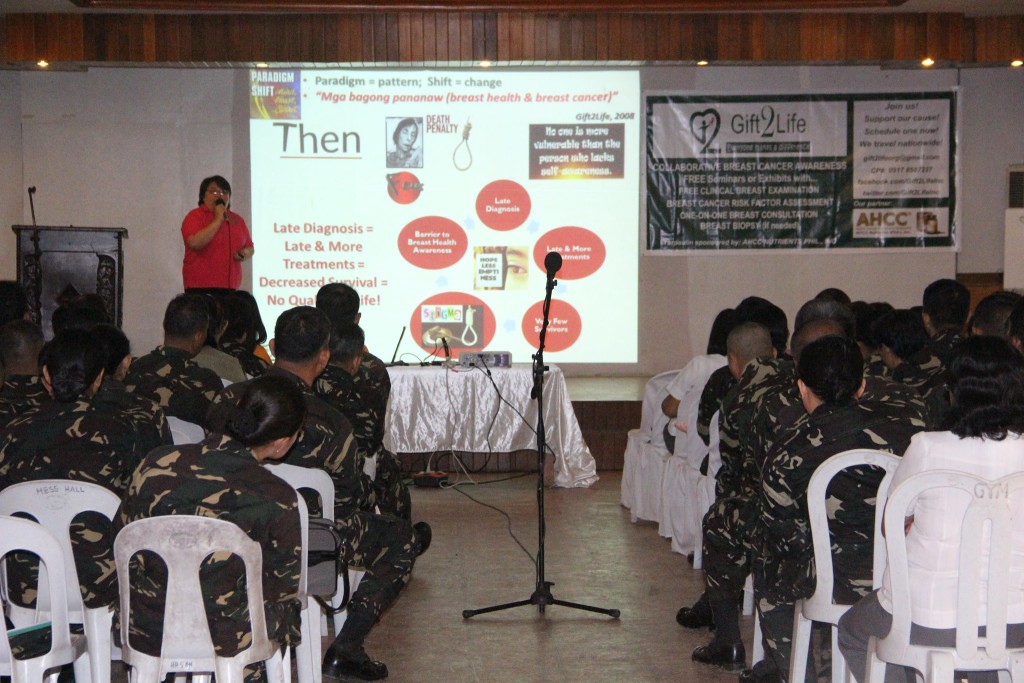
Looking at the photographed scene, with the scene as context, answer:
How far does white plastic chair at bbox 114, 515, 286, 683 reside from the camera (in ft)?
7.07

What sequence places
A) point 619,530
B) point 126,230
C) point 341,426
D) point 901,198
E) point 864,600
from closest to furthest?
point 864,600
point 341,426
point 619,530
point 126,230
point 901,198

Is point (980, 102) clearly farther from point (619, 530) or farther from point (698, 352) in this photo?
point (619, 530)

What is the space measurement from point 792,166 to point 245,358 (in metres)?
5.28

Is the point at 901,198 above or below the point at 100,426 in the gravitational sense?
above

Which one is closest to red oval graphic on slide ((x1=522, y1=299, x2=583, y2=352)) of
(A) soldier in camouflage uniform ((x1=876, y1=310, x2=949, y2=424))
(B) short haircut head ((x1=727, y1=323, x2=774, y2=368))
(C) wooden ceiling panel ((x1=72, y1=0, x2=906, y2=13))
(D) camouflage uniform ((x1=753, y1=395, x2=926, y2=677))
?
(C) wooden ceiling panel ((x1=72, y1=0, x2=906, y2=13))

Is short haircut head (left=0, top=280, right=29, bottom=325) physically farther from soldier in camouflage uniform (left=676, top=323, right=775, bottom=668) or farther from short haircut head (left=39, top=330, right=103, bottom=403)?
soldier in camouflage uniform (left=676, top=323, right=775, bottom=668)

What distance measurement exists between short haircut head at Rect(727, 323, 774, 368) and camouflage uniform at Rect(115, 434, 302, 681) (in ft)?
6.77

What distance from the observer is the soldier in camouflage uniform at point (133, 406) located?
286cm

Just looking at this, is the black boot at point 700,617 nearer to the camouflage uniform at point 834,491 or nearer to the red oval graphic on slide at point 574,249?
the camouflage uniform at point 834,491

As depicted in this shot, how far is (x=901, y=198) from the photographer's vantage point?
27.7 ft

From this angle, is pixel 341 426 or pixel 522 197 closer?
pixel 341 426

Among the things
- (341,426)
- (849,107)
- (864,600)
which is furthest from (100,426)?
(849,107)

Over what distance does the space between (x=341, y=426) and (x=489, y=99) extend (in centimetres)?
549

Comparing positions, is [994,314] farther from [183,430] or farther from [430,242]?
[430,242]
